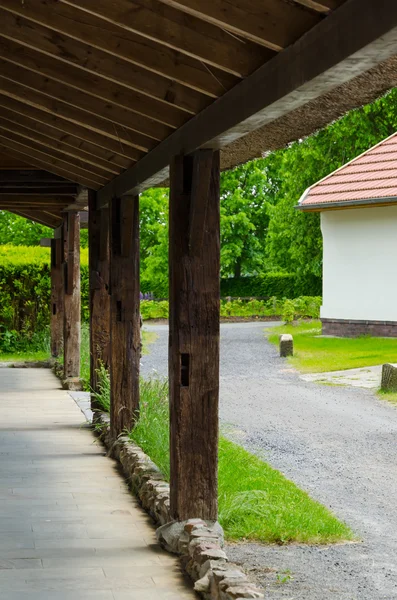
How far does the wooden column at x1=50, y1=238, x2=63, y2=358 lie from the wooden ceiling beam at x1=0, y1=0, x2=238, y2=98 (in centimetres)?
1384

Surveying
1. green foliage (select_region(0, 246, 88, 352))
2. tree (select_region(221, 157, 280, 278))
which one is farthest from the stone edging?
tree (select_region(221, 157, 280, 278))

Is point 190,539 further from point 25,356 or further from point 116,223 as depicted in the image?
point 25,356

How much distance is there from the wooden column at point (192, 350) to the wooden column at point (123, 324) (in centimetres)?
310

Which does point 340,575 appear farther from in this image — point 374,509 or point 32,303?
point 32,303

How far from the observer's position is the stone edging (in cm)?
480

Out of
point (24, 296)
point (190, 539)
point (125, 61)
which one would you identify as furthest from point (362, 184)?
point (190, 539)

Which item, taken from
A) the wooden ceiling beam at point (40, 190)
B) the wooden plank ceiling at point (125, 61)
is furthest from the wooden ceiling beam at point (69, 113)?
the wooden ceiling beam at point (40, 190)

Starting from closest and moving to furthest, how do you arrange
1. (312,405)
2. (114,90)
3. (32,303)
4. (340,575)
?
(340,575), (114,90), (312,405), (32,303)

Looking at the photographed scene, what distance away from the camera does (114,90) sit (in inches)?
248

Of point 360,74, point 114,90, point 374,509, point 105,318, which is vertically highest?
point 114,90

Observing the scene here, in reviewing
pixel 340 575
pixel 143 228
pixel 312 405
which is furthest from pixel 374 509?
pixel 143 228

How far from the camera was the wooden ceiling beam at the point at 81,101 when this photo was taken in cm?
672

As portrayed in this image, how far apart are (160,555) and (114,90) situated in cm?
288

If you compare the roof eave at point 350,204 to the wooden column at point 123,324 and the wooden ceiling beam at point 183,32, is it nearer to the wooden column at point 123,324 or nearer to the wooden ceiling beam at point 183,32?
the wooden column at point 123,324
